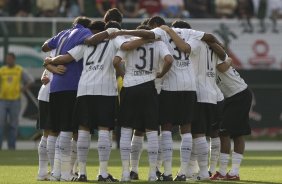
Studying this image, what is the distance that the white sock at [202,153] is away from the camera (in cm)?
1541

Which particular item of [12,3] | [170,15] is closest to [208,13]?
[170,15]

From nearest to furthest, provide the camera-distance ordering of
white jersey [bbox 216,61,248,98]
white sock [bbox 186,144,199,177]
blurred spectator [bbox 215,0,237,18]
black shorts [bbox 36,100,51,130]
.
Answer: white sock [bbox 186,144,199,177] → black shorts [bbox 36,100,51,130] → white jersey [bbox 216,61,248,98] → blurred spectator [bbox 215,0,237,18]

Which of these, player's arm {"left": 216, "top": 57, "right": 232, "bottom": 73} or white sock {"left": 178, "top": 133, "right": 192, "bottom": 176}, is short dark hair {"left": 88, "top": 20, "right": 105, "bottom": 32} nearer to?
player's arm {"left": 216, "top": 57, "right": 232, "bottom": 73}

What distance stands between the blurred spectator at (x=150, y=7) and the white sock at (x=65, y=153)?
16335 mm

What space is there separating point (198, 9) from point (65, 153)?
17628mm

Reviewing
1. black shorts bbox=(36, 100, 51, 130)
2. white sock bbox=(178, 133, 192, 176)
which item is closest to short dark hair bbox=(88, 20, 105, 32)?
black shorts bbox=(36, 100, 51, 130)

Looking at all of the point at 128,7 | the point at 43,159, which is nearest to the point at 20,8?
the point at 128,7

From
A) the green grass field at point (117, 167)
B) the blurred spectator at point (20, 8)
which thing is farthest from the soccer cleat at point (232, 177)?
the blurred spectator at point (20, 8)

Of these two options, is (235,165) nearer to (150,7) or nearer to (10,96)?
(10,96)

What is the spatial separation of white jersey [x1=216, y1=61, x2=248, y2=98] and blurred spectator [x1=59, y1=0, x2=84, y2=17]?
51.1 ft

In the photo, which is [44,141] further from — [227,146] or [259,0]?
[259,0]

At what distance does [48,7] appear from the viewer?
102ft

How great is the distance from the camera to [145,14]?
31.2 meters

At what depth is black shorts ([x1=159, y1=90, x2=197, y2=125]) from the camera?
49.4 feet
